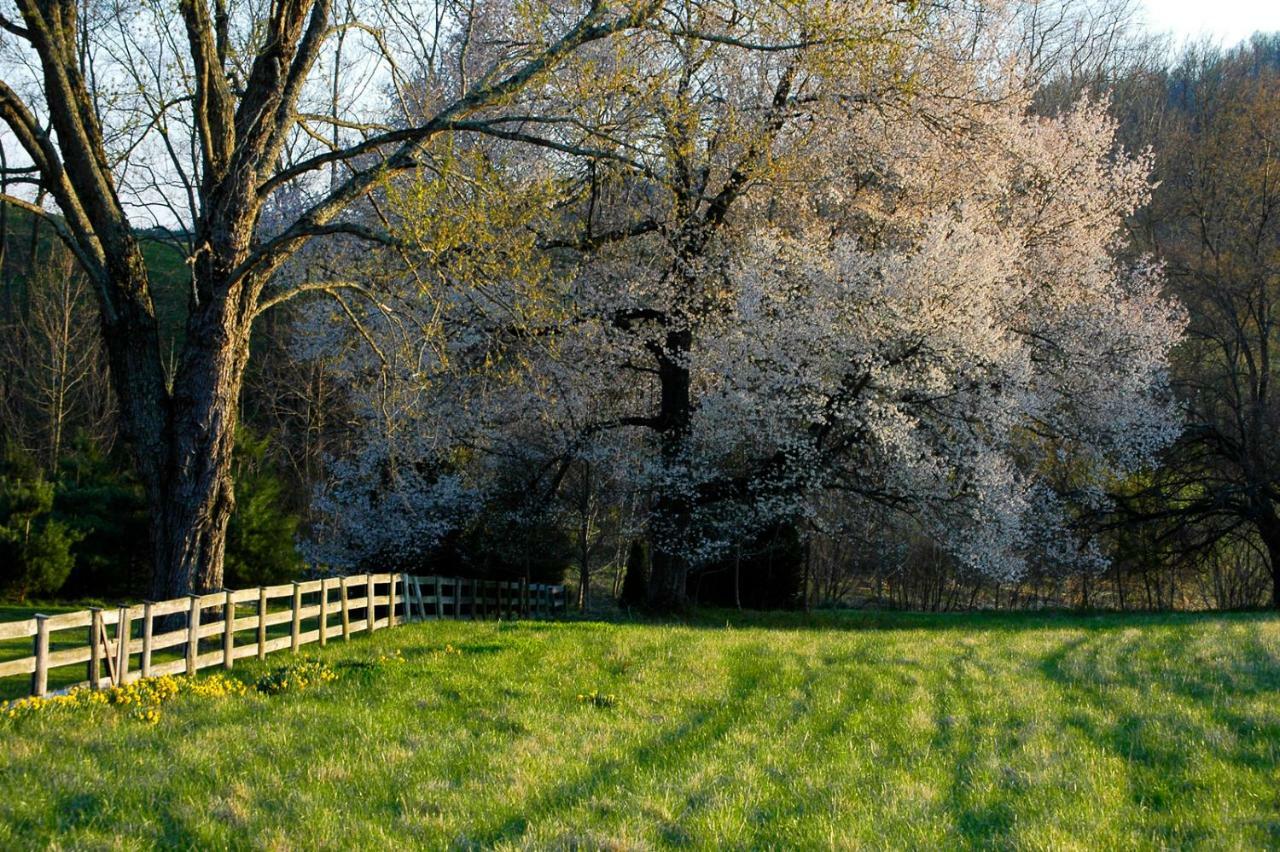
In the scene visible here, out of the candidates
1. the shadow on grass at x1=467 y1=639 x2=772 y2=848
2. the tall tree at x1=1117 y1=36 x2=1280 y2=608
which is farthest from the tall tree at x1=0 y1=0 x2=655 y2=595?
the tall tree at x1=1117 y1=36 x2=1280 y2=608

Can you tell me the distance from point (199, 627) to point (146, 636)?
83 cm

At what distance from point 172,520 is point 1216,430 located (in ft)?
87.7

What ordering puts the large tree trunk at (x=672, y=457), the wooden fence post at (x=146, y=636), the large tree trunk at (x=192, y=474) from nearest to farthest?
the wooden fence post at (x=146, y=636)
the large tree trunk at (x=192, y=474)
the large tree trunk at (x=672, y=457)

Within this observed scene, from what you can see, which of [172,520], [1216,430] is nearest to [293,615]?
[172,520]

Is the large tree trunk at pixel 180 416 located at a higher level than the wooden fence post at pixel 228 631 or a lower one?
higher

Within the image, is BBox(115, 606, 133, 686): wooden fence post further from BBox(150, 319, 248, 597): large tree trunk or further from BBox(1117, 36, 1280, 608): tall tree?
BBox(1117, 36, 1280, 608): tall tree

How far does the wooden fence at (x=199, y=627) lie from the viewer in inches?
327

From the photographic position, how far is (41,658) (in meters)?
8.15

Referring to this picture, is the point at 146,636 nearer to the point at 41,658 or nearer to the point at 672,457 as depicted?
the point at 41,658

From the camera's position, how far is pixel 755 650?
11797 millimetres

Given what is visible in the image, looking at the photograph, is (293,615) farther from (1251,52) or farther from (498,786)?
(1251,52)

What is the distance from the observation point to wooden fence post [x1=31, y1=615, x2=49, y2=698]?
319 inches

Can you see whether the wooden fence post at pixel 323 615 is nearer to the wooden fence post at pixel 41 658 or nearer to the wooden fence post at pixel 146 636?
the wooden fence post at pixel 146 636

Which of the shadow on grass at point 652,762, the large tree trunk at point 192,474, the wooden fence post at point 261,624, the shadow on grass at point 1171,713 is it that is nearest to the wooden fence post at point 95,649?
the wooden fence post at point 261,624
